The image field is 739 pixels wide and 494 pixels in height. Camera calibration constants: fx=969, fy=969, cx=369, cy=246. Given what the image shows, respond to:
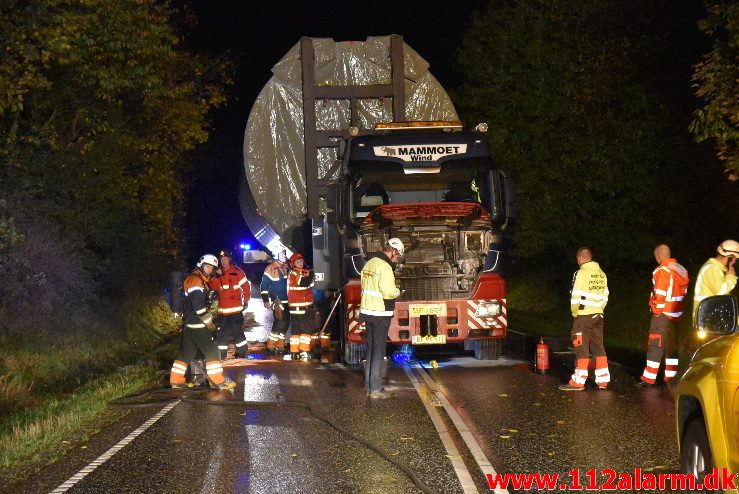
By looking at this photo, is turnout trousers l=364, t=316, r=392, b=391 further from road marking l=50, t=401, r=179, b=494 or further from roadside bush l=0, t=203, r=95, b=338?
roadside bush l=0, t=203, r=95, b=338

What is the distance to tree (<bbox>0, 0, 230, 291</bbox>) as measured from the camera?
47.4 ft

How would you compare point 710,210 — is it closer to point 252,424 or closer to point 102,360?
point 102,360

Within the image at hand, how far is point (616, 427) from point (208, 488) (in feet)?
13.3

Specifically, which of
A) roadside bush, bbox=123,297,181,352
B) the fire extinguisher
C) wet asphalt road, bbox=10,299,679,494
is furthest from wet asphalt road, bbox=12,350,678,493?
roadside bush, bbox=123,297,181,352

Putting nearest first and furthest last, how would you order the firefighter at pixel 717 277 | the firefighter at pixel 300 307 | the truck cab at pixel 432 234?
the firefighter at pixel 717 277 → the truck cab at pixel 432 234 → the firefighter at pixel 300 307

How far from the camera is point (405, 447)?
8352mm

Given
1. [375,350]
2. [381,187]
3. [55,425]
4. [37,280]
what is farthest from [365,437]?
[37,280]

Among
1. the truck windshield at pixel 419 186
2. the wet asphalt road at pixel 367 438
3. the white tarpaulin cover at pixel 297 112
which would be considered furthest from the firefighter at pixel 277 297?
the wet asphalt road at pixel 367 438

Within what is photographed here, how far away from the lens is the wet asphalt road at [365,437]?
7344 mm

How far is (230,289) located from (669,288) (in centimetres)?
Result: 695

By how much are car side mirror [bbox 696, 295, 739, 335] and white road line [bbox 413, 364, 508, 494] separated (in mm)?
2140

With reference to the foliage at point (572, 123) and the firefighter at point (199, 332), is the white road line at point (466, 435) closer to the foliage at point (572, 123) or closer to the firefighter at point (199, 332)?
the firefighter at point (199, 332)

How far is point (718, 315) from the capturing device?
17.6 feet

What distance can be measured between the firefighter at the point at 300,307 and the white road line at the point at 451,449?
4.13 m
